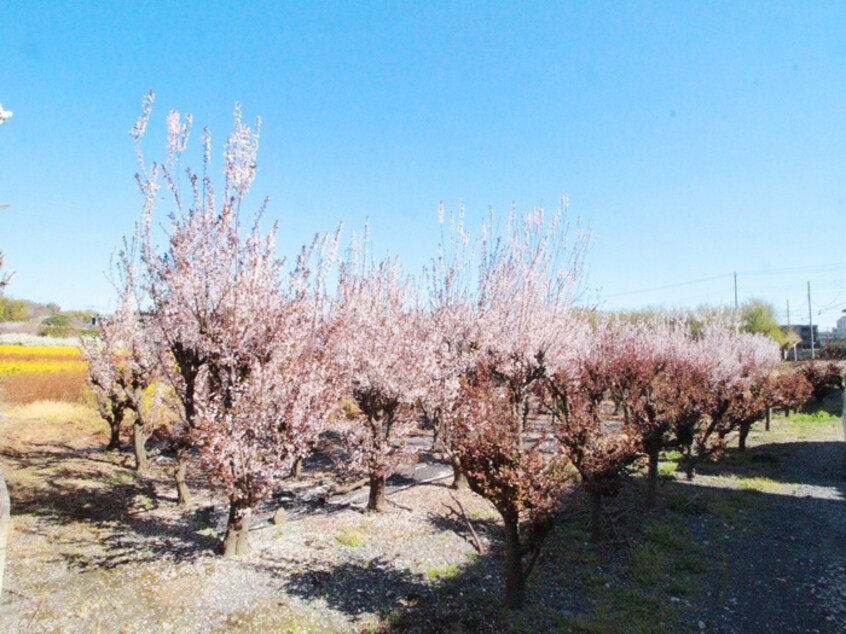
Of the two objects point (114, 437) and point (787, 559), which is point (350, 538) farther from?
point (114, 437)

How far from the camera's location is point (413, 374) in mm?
10289

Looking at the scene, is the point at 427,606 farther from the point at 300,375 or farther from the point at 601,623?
the point at 300,375

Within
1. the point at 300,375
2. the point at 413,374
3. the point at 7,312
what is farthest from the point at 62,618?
the point at 7,312

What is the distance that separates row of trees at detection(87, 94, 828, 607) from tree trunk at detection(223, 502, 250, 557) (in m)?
0.04

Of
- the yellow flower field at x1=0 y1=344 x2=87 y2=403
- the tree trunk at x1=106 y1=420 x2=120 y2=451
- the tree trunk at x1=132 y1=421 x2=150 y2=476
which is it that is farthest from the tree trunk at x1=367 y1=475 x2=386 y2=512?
the yellow flower field at x1=0 y1=344 x2=87 y2=403

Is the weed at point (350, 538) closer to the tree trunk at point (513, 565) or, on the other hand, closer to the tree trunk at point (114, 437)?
the tree trunk at point (513, 565)

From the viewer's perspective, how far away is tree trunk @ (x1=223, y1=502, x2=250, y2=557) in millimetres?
7652

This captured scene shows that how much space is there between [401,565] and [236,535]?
2.77 meters

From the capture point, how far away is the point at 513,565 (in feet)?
20.7

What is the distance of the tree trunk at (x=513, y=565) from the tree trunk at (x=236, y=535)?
13.6 feet

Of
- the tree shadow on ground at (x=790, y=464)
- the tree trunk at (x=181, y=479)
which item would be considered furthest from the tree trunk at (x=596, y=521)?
the tree trunk at (x=181, y=479)

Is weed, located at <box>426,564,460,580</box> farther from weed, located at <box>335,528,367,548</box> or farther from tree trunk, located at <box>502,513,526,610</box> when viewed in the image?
weed, located at <box>335,528,367,548</box>

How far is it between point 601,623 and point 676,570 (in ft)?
8.54

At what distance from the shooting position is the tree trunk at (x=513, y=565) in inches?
245
